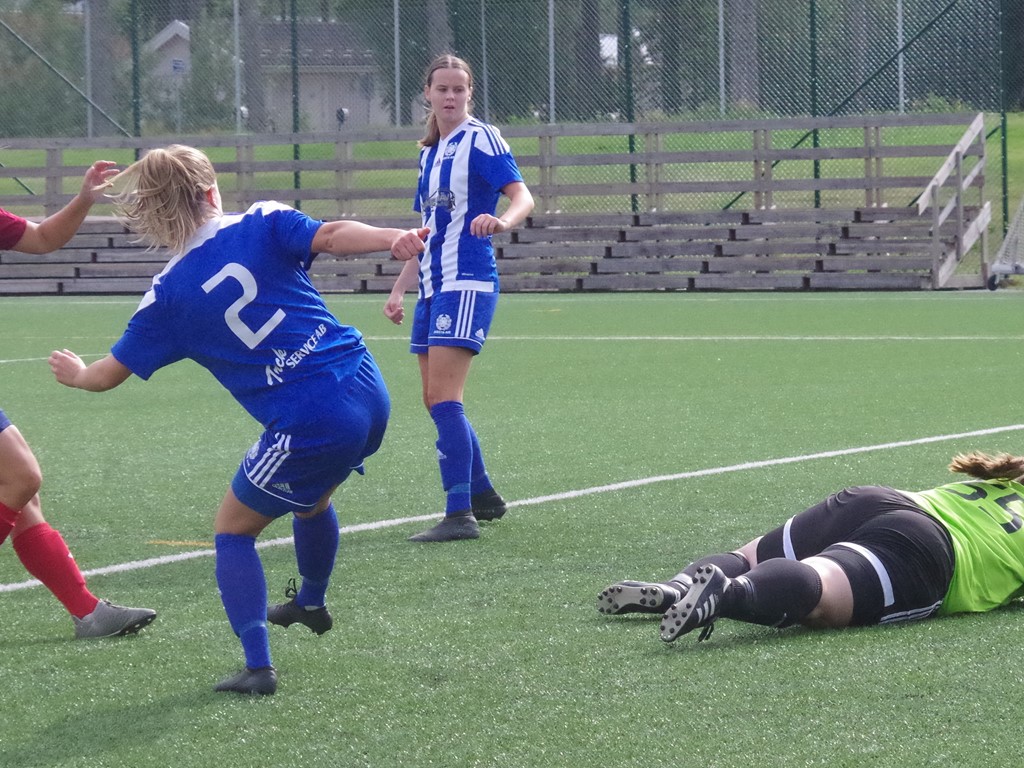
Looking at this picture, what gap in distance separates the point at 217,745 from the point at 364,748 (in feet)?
1.06

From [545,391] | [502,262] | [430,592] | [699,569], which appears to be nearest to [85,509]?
[430,592]

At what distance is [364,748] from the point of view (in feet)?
10.6

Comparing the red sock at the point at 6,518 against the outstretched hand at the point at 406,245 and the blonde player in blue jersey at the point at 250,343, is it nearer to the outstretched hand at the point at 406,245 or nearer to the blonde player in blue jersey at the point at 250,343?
the blonde player in blue jersey at the point at 250,343

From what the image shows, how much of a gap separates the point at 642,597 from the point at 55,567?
1661mm

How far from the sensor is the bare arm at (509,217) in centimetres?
533

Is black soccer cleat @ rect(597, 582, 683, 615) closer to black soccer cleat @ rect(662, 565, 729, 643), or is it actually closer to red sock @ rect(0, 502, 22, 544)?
black soccer cleat @ rect(662, 565, 729, 643)

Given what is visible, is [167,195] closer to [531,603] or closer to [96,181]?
[96,181]

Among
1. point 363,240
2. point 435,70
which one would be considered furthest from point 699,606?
point 435,70

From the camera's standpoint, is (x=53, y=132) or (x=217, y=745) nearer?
(x=217, y=745)

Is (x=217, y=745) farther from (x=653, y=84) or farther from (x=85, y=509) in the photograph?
(x=653, y=84)

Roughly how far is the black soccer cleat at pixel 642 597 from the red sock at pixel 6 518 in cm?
167

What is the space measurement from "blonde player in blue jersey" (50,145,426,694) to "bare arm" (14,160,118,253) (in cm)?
51

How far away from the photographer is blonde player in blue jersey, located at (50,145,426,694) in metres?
3.66

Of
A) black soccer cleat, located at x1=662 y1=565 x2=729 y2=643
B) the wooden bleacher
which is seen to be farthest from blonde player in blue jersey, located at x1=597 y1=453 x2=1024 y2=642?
the wooden bleacher
